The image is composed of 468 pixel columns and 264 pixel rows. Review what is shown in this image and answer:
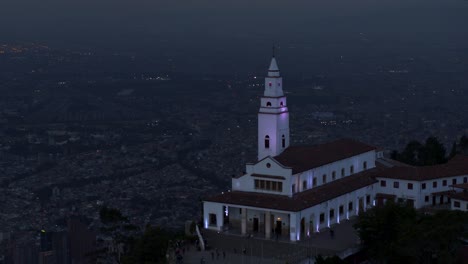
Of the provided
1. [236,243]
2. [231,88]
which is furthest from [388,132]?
[236,243]

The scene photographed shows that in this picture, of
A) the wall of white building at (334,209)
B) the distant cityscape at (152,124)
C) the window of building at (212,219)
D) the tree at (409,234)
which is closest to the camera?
the tree at (409,234)

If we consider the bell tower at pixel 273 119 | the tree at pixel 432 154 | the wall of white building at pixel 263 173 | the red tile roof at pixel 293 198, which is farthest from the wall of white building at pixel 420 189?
the tree at pixel 432 154

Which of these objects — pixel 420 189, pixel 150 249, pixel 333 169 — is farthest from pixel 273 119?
pixel 150 249

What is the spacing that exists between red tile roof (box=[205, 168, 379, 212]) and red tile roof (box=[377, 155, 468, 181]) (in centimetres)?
194

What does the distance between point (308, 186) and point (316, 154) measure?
7.53ft

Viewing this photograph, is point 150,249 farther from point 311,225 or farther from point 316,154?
point 316,154

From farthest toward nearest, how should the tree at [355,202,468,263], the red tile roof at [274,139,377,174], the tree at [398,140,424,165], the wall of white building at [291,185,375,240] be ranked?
the tree at [398,140,424,165]
the red tile roof at [274,139,377,174]
the wall of white building at [291,185,375,240]
the tree at [355,202,468,263]

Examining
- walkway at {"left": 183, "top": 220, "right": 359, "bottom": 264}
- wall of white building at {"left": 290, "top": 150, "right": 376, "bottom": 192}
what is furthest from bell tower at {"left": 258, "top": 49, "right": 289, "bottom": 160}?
walkway at {"left": 183, "top": 220, "right": 359, "bottom": 264}

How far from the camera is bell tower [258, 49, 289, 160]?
44.0 m

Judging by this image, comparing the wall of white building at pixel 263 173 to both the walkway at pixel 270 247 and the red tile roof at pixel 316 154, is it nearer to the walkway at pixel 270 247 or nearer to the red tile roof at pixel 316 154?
the red tile roof at pixel 316 154

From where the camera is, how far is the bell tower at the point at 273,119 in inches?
1731

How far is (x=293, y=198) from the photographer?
39.8 meters

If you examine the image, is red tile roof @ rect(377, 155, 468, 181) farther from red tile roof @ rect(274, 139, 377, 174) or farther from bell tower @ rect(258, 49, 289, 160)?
bell tower @ rect(258, 49, 289, 160)

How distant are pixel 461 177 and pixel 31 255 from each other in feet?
83.8
